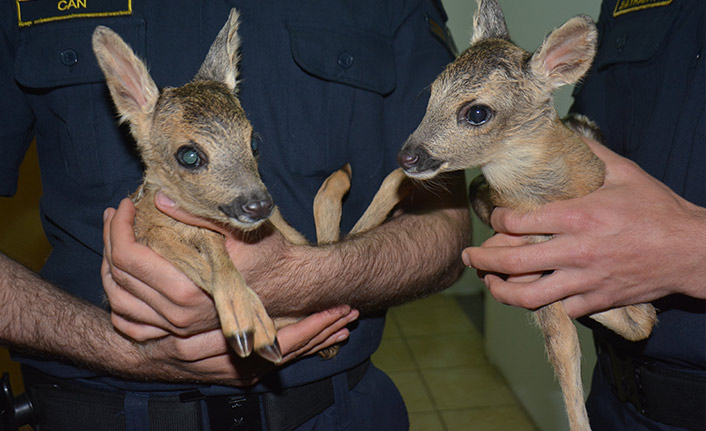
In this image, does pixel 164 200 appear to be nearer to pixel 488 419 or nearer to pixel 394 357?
pixel 488 419

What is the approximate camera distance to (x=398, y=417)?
270 cm

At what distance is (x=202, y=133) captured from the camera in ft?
6.72

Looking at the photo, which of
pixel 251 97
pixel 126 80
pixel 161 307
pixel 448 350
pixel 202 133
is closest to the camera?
pixel 161 307

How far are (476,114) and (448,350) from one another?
537 cm

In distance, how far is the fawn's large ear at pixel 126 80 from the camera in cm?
198

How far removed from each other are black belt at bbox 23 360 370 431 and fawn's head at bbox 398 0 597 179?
3.42ft

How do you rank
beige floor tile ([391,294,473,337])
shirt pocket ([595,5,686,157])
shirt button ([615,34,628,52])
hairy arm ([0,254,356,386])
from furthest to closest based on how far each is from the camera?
1. beige floor tile ([391,294,473,337])
2. shirt button ([615,34,628,52])
3. shirt pocket ([595,5,686,157])
4. hairy arm ([0,254,356,386])

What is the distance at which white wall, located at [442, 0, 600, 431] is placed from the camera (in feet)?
14.2

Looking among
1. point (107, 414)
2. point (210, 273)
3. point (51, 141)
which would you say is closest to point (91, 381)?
point (107, 414)

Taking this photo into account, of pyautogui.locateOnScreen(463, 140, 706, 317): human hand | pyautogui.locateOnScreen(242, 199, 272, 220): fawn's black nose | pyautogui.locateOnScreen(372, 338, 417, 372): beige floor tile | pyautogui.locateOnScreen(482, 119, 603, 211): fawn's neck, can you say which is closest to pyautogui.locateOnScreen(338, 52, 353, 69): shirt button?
pyautogui.locateOnScreen(482, 119, 603, 211): fawn's neck

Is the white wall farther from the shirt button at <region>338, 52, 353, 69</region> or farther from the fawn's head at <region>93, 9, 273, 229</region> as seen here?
the fawn's head at <region>93, 9, 273, 229</region>

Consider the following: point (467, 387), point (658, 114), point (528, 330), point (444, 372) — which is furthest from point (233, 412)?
point (444, 372)

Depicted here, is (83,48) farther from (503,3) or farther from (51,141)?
(503,3)

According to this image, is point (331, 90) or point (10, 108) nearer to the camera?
point (10, 108)
